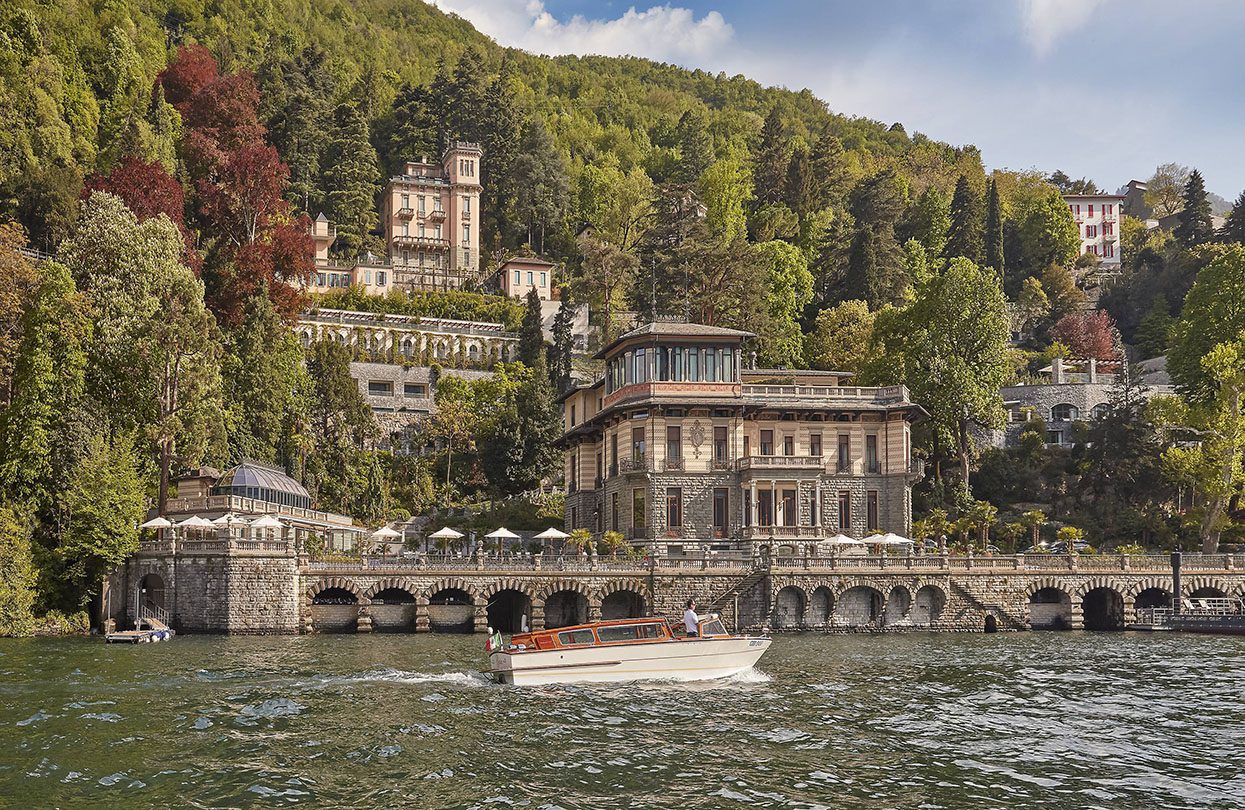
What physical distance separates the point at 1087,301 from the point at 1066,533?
7093 centimetres

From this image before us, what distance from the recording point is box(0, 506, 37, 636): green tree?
50.6m

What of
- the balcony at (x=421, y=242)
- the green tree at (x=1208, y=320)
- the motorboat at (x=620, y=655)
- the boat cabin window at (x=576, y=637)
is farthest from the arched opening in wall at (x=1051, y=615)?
the balcony at (x=421, y=242)

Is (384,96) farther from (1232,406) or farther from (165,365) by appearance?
(1232,406)

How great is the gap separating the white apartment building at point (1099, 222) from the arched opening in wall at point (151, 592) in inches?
4955

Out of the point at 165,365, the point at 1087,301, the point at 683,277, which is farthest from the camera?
the point at 1087,301

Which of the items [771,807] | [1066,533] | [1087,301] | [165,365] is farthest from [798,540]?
[1087,301]

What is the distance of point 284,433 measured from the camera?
252ft

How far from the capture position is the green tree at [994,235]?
12794cm

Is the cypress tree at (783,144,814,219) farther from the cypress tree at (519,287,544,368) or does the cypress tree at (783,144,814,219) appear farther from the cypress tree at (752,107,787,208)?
the cypress tree at (519,287,544,368)

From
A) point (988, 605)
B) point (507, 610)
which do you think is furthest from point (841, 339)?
point (507, 610)

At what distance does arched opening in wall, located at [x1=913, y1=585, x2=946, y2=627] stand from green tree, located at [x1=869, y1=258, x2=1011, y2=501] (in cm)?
2022

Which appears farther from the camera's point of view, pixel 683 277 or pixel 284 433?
pixel 683 277

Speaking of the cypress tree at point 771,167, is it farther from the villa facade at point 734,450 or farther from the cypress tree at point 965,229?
the villa facade at point 734,450

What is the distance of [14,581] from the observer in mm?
50781
